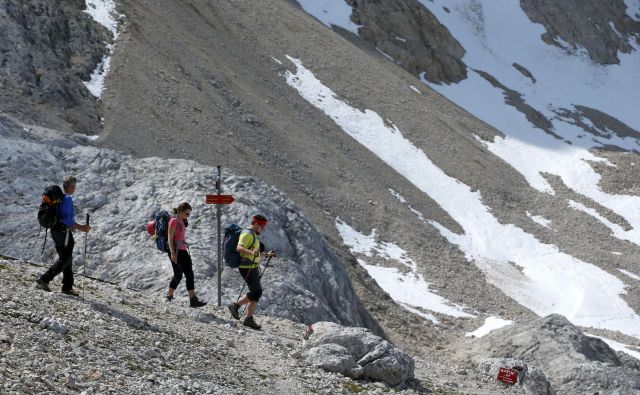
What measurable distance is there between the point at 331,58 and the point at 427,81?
17880 millimetres

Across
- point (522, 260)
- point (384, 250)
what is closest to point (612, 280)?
point (522, 260)

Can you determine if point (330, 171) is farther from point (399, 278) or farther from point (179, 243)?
point (179, 243)

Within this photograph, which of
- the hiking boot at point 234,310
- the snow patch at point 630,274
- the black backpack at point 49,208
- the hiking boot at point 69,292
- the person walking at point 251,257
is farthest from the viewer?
the snow patch at point 630,274

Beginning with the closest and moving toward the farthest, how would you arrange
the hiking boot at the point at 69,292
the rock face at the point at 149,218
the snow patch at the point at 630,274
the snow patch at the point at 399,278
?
the hiking boot at the point at 69,292 < the rock face at the point at 149,218 < the snow patch at the point at 399,278 < the snow patch at the point at 630,274

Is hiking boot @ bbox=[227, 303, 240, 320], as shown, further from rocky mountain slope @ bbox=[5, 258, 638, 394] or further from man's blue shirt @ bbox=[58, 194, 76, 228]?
man's blue shirt @ bbox=[58, 194, 76, 228]

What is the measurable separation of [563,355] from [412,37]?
65.4 m

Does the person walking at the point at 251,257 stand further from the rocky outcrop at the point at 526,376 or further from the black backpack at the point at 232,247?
the rocky outcrop at the point at 526,376

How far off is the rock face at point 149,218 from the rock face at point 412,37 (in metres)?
58.8

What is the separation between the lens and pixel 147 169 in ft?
84.5

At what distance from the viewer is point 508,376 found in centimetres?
1759

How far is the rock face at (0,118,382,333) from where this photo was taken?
2197 centimetres

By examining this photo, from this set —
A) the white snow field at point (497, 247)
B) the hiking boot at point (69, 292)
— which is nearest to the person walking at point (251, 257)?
the hiking boot at point (69, 292)

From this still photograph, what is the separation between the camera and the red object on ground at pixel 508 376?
57.5 ft

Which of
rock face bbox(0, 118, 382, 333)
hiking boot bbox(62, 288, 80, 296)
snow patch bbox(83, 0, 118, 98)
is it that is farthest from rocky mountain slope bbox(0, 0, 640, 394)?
hiking boot bbox(62, 288, 80, 296)
